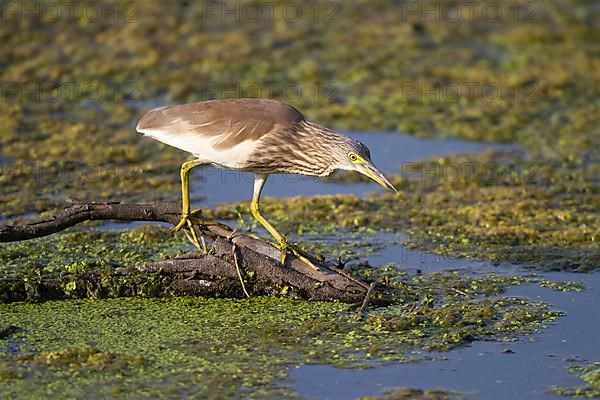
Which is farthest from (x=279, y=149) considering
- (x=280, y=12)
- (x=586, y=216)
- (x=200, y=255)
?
(x=280, y=12)

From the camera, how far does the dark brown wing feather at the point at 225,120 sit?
18.8 feet

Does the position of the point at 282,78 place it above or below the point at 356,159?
above

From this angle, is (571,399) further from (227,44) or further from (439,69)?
(227,44)

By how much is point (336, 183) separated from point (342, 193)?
0.28 meters

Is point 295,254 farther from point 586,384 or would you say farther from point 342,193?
point 342,193


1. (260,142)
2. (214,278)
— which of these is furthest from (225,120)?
(214,278)

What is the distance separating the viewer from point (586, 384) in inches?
191

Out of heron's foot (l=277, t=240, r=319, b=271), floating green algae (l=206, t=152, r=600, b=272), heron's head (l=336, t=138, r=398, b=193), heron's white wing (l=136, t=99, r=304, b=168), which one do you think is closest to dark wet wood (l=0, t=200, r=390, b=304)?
heron's foot (l=277, t=240, r=319, b=271)

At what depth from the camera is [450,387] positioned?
4801 mm

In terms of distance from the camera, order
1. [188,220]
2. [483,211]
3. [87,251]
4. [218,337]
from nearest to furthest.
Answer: [218,337] → [188,220] → [87,251] → [483,211]

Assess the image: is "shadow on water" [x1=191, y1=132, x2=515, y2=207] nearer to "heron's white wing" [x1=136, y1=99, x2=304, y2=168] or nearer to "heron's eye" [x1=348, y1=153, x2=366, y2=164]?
"heron's white wing" [x1=136, y1=99, x2=304, y2=168]

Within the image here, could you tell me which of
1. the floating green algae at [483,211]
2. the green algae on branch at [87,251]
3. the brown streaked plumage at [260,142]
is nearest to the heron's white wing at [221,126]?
the brown streaked plumage at [260,142]

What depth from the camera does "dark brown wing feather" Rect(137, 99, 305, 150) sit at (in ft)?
18.8

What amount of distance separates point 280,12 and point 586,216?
5.18m
